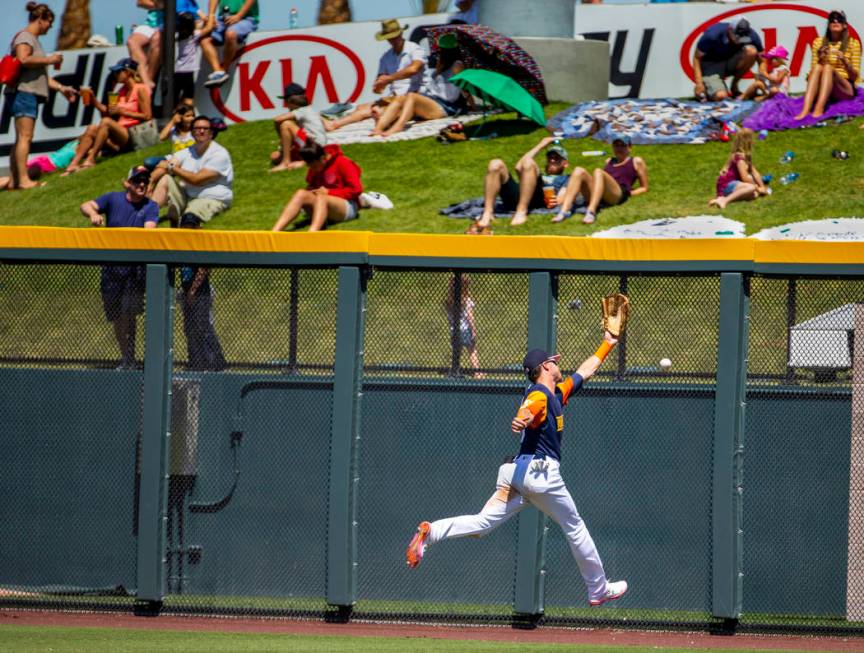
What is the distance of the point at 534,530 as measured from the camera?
27.1 feet

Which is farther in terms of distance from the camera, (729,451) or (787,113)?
(787,113)

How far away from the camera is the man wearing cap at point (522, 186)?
43.9 feet

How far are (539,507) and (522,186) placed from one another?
645 centimetres

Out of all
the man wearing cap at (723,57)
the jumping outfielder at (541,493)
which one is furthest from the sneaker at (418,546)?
the man wearing cap at (723,57)

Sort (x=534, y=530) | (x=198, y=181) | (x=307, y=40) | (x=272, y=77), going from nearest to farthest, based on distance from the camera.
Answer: (x=534, y=530), (x=198, y=181), (x=272, y=77), (x=307, y=40)

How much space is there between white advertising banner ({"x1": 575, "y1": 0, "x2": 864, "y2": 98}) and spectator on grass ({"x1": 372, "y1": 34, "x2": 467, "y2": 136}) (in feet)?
9.22

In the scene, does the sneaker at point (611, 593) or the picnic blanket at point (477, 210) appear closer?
→ the sneaker at point (611, 593)

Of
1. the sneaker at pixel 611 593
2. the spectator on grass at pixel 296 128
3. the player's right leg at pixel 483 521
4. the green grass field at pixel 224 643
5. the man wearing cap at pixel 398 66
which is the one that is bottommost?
the green grass field at pixel 224 643

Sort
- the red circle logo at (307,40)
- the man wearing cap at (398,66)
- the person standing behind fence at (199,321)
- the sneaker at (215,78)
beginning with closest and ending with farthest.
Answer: the person standing behind fence at (199,321) → the man wearing cap at (398,66) → the sneaker at (215,78) → the red circle logo at (307,40)

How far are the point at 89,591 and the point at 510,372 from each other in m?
3.17

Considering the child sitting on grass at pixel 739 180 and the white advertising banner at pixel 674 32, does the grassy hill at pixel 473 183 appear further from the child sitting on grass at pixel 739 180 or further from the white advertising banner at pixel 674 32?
the white advertising banner at pixel 674 32

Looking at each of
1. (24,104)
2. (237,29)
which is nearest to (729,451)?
(24,104)

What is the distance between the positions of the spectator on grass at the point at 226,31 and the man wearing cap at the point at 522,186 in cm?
590

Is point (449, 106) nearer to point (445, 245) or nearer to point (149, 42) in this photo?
point (149, 42)
